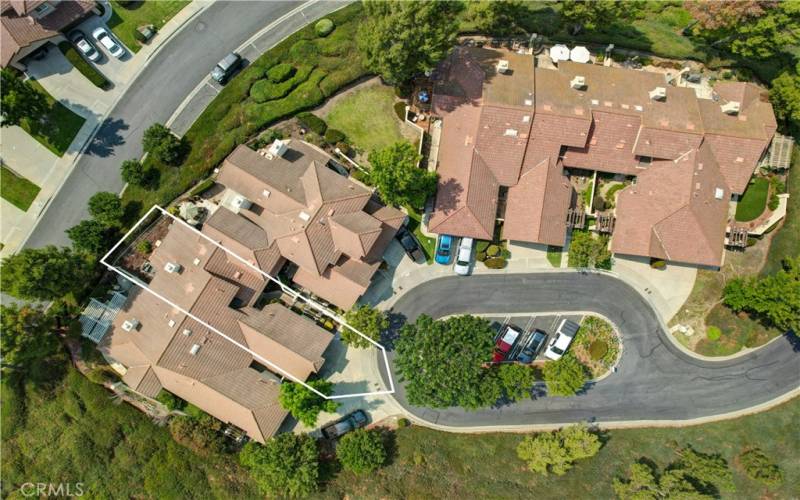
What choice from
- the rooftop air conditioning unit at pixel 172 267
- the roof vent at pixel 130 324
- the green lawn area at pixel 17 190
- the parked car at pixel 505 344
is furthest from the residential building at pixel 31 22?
the parked car at pixel 505 344

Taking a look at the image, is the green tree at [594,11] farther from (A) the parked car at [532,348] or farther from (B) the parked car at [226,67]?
(B) the parked car at [226,67]

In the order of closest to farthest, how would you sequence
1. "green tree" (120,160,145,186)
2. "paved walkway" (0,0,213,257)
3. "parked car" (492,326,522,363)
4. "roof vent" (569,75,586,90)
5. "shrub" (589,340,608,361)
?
"roof vent" (569,75,586,90) → "green tree" (120,160,145,186) → "parked car" (492,326,522,363) → "shrub" (589,340,608,361) → "paved walkway" (0,0,213,257)

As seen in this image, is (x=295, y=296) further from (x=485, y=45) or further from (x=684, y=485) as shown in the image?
(x=684, y=485)

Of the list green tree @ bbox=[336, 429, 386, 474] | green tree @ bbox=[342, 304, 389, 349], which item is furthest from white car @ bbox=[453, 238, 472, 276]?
green tree @ bbox=[336, 429, 386, 474]

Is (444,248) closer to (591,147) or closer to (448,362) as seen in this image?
(448,362)

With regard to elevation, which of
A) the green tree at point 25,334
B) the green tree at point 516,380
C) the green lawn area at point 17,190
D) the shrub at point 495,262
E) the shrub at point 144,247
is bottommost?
the green tree at point 25,334

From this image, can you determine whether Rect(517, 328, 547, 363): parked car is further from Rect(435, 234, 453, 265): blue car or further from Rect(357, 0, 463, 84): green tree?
Rect(357, 0, 463, 84): green tree
